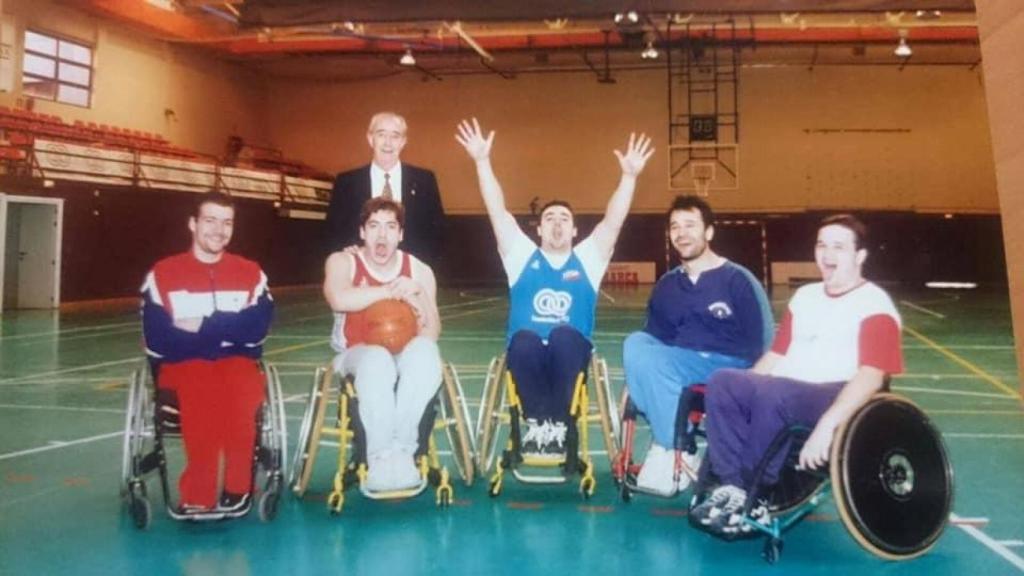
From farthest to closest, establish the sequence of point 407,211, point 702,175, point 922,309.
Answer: point 702,175 → point 922,309 → point 407,211

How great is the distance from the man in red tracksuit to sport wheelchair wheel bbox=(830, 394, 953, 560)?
2.11m

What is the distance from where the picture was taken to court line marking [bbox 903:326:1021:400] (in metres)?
6.70

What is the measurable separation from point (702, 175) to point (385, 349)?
20.6 meters

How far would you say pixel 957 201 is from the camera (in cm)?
2267

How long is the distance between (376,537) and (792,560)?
1485 mm

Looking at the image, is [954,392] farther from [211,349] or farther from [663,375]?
[211,349]

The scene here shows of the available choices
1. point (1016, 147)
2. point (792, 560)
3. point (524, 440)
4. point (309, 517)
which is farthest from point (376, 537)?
point (1016, 147)

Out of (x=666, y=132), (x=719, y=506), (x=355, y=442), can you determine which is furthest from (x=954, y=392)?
(x=666, y=132)

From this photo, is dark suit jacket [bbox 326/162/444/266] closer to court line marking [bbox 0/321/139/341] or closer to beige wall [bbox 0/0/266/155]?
court line marking [bbox 0/321/139/341]

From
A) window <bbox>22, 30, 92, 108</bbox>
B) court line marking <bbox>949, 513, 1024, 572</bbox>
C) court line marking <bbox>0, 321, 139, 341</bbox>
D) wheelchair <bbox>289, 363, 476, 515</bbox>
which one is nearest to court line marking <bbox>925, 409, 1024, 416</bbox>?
court line marking <bbox>949, 513, 1024, 572</bbox>

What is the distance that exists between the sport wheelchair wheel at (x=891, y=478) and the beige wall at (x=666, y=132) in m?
21.1

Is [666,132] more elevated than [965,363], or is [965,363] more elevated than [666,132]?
[666,132]

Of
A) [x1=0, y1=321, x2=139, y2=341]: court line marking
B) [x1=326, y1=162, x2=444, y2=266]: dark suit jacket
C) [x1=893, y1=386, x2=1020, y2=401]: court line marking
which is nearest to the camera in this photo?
[x1=326, y1=162, x2=444, y2=266]: dark suit jacket

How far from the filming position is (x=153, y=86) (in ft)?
68.6
